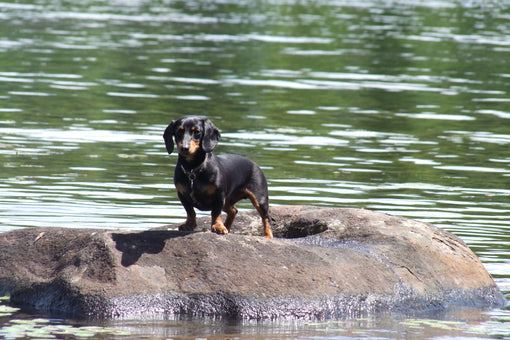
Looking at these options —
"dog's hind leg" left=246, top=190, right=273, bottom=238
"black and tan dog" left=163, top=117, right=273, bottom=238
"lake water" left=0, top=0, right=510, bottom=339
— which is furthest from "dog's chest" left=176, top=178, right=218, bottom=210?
"lake water" left=0, top=0, right=510, bottom=339

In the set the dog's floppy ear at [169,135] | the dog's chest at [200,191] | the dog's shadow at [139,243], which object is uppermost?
the dog's floppy ear at [169,135]

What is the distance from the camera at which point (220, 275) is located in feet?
26.7

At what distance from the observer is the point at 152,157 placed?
636 inches

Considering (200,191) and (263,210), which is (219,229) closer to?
(200,191)

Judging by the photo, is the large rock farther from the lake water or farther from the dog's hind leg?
the dog's hind leg

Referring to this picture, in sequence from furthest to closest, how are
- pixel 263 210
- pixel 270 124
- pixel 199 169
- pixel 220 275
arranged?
pixel 270 124 < pixel 263 210 < pixel 199 169 < pixel 220 275

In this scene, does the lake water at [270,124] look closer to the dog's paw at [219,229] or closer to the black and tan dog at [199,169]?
the dog's paw at [219,229]

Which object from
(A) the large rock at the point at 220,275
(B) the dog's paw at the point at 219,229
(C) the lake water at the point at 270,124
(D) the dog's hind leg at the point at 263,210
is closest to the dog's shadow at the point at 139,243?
(A) the large rock at the point at 220,275

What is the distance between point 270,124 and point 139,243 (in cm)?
1168

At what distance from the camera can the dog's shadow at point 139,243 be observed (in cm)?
819

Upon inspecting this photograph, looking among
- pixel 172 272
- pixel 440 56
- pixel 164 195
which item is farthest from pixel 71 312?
pixel 440 56

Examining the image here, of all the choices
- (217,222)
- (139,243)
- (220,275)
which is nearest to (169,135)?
(217,222)

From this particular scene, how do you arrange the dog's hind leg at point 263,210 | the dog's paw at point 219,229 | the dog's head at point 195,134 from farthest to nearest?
1. the dog's hind leg at point 263,210
2. the dog's paw at point 219,229
3. the dog's head at point 195,134

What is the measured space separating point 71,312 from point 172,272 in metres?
0.85
